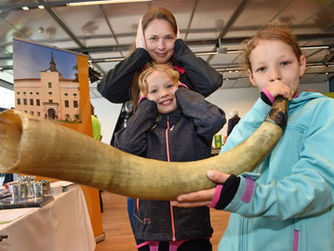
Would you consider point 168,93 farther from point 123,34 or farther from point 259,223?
point 123,34

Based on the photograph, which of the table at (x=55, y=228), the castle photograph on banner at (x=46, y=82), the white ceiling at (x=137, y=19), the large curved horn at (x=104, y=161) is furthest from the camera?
the white ceiling at (x=137, y=19)

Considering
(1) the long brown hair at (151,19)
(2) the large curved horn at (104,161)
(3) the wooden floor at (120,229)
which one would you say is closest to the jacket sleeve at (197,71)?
(1) the long brown hair at (151,19)

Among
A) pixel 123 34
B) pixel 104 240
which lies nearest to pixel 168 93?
pixel 104 240

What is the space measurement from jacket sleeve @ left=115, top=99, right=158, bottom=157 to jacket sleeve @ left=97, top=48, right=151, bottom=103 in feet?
0.59

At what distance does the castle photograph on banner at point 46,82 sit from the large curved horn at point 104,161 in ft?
8.83

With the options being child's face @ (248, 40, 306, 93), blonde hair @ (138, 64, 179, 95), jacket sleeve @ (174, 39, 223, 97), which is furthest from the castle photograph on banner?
child's face @ (248, 40, 306, 93)

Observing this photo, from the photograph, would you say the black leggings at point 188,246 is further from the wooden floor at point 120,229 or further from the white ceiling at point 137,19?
the white ceiling at point 137,19

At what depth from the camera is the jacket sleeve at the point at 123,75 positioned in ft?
4.65

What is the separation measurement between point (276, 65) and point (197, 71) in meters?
0.50

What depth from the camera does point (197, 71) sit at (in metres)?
1.41

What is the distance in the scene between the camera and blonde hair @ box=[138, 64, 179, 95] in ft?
4.54

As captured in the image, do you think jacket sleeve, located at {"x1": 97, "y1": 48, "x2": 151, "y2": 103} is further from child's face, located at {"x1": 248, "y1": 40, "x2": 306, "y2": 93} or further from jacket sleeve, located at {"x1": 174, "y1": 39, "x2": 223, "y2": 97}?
child's face, located at {"x1": 248, "y1": 40, "x2": 306, "y2": 93}

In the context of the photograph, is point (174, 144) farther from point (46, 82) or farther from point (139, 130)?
point (46, 82)

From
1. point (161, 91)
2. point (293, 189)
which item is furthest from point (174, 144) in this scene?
point (293, 189)
